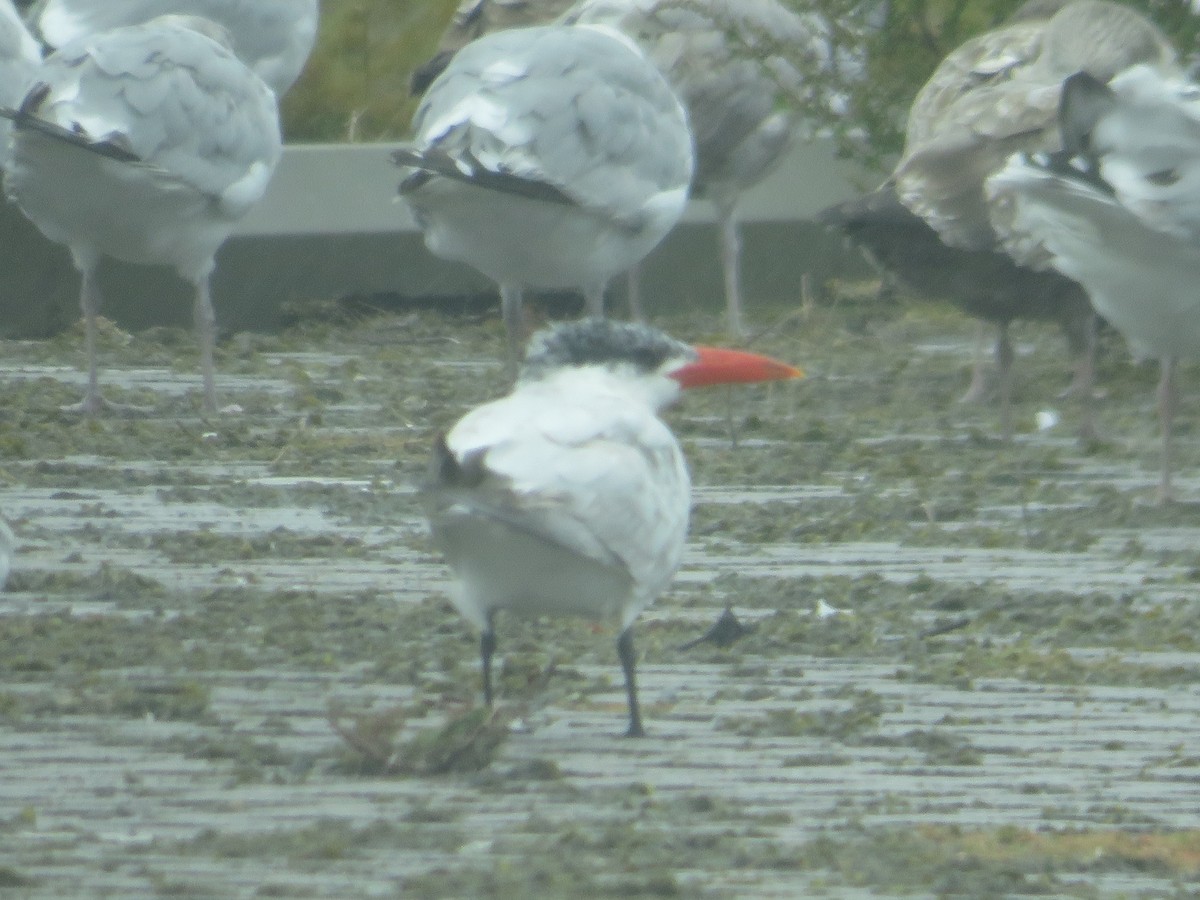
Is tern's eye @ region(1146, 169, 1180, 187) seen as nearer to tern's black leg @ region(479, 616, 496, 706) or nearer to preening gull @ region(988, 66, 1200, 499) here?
preening gull @ region(988, 66, 1200, 499)

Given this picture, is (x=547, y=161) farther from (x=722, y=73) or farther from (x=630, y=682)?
(x=630, y=682)

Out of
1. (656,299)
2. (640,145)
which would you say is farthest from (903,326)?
(640,145)

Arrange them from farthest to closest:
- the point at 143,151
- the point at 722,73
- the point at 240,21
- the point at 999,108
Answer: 1. the point at 722,73
2. the point at 240,21
3. the point at 143,151
4. the point at 999,108

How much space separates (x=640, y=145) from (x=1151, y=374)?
8.15 feet

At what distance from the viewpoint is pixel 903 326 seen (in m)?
11.8

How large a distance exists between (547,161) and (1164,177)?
235 centimetres

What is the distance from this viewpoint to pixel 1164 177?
263 inches

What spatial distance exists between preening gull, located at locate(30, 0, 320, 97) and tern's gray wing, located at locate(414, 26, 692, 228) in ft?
7.78

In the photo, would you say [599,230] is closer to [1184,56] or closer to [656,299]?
[1184,56]

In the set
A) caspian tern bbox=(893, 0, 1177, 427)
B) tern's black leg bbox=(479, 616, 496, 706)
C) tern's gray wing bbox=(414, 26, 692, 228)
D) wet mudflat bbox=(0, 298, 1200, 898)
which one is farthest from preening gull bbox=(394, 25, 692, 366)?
tern's black leg bbox=(479, 616, 496, 706)

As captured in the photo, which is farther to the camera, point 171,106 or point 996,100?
point 171,106

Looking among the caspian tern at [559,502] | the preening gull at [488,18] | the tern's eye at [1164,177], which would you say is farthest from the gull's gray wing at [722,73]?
the caspian tern at [559,502]

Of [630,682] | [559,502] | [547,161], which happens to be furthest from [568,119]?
[559,502]

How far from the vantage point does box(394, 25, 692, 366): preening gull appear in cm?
822
